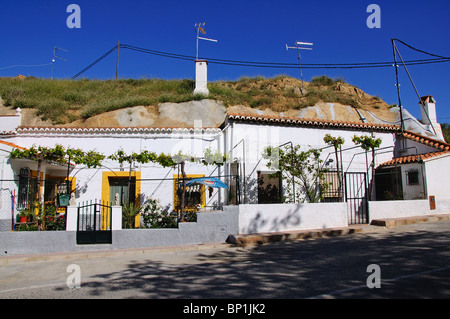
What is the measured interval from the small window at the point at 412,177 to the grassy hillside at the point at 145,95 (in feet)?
33.6

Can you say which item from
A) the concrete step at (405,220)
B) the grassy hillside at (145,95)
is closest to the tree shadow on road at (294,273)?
the concrete step at (405,220)

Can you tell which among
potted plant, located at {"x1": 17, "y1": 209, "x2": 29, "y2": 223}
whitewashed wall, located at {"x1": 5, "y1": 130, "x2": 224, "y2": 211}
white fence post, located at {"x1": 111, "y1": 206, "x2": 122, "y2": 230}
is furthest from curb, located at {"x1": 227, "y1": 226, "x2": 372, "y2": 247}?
potted plant, located at {"x1": 17, "y1": 209, "x2": 29, "y2": 223}

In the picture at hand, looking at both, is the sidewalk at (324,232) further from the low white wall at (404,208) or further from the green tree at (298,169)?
the green tree at (298,169)

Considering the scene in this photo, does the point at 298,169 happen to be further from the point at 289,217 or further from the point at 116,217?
the point at 116,217

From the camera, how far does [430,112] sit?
17969 millimetres

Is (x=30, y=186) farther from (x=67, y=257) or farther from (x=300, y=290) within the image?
(x=300, y=290)

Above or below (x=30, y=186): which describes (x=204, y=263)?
below

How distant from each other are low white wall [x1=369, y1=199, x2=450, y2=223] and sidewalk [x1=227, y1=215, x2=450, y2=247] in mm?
356

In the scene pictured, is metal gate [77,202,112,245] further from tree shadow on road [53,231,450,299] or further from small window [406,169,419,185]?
small window [406,169,419,185]

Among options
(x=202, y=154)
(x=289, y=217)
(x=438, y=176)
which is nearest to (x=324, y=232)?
(x=289, y=217)

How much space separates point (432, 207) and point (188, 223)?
9.87m
